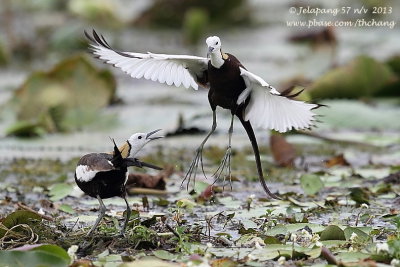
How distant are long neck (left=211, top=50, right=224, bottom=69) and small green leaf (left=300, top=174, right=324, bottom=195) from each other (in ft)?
5.35

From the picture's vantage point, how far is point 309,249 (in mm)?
4105

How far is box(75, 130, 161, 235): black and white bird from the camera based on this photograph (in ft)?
13.9

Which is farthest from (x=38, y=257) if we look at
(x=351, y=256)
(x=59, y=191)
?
(x=59, y=191)

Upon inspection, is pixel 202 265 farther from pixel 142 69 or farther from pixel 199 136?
pixel 199 136

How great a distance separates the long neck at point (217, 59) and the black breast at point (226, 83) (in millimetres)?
20

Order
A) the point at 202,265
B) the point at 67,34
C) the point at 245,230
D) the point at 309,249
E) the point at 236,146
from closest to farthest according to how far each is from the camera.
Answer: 1. the point at 202,265
2. the point at 309,249
3. the point at 245,230
4. the point at 236,146
5. the point at 67,34

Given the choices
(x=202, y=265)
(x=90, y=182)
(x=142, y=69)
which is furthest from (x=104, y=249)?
(x=142, y=69)

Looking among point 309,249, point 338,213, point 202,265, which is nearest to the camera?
point 202,265

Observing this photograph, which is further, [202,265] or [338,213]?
[338,213]

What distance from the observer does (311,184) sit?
5805mm

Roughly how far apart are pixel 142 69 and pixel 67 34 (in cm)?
894

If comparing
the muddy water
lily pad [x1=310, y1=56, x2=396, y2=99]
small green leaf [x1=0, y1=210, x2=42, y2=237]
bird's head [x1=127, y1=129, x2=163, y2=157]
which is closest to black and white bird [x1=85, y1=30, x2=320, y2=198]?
bird's head [x1=127, y1=129, x2=163, y2=157]

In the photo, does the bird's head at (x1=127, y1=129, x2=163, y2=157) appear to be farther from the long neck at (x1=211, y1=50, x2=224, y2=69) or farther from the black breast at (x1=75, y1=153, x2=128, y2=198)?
the long neck at (x1=211, y1=50, x2=224, y2=69)

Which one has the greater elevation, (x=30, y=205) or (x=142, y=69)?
(x=142, y=69)
